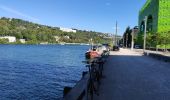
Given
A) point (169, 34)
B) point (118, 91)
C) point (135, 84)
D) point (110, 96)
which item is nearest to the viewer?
point (110, 96)

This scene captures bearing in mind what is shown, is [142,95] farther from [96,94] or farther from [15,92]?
[15,92]

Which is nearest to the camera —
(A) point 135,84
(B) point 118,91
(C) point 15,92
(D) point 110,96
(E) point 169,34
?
(D) point 110,96

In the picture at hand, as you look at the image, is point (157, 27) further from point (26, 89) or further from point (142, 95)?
point (142, 95)

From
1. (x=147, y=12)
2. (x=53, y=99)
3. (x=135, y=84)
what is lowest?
(x=53, y=99)

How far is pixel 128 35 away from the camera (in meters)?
188

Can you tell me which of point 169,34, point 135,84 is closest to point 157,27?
point 169,34

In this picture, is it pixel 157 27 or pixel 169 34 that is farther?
pixel 157 27

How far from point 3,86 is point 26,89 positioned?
2.85 m

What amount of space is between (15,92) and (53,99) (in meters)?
4.05

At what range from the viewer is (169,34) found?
316 feet

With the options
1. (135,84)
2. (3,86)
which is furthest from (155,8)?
(135,84)

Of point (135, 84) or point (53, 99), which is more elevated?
point (135, 84)

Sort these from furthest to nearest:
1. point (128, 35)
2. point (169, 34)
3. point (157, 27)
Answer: point (128, 35) → point (157, 27) → point (169, 34)

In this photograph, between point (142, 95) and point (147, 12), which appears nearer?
point (142, 95)
